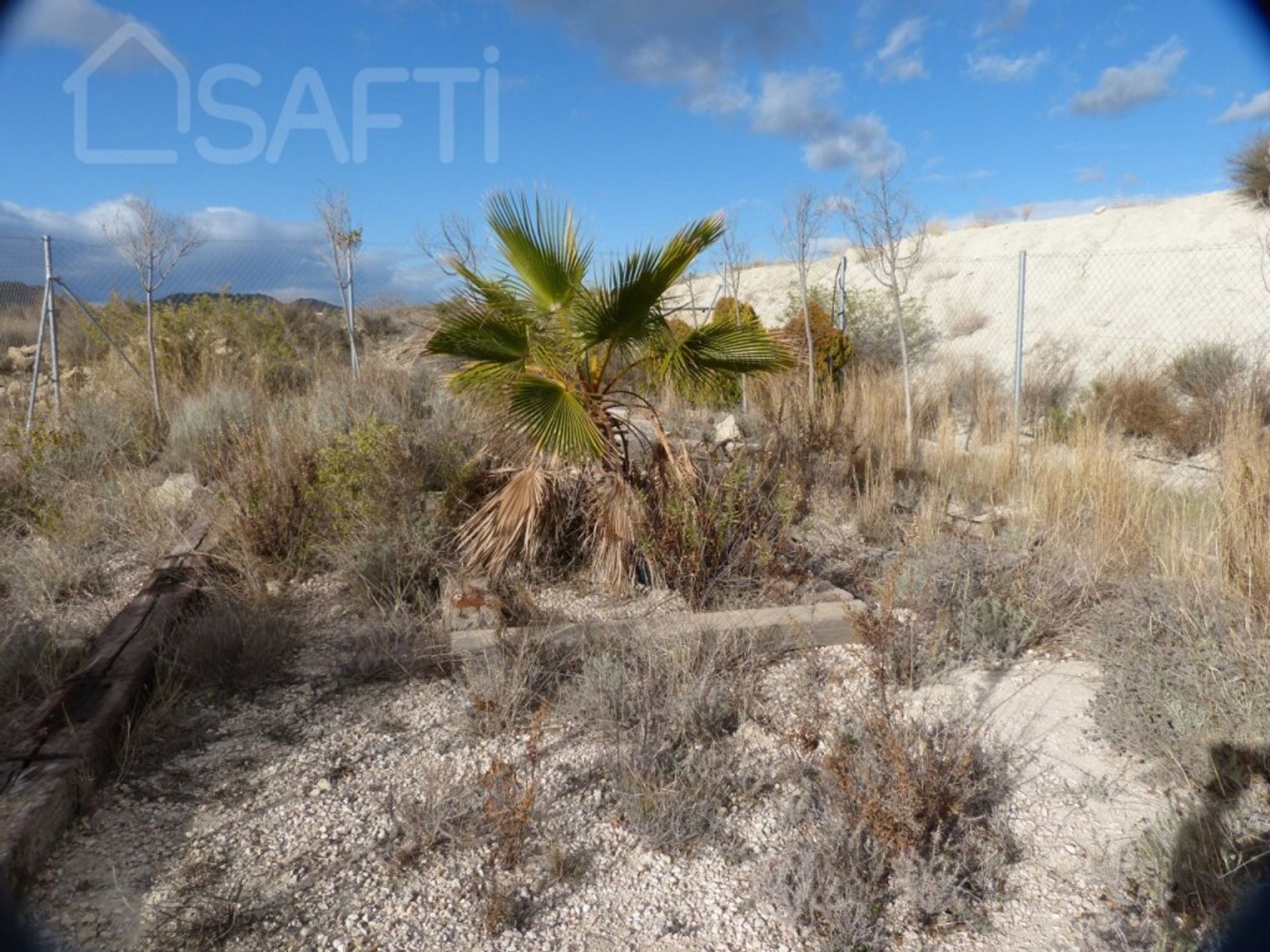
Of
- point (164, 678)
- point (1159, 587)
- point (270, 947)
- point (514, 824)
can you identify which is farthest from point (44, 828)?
point (1159, 587)

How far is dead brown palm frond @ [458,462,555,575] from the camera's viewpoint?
15.2 feet

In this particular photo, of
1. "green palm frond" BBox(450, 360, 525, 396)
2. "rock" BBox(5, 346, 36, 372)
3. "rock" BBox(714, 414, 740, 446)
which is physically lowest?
"rock" BBox(714, 414, 740, 446)

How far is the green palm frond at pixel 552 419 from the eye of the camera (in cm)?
422

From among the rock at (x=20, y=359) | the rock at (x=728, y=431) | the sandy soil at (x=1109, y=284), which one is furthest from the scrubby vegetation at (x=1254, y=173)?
the rock at (x=20, y=359)

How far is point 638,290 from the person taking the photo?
430 centimetres

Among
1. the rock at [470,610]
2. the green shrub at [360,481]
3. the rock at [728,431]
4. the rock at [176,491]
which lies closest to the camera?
the rock at [470,610]

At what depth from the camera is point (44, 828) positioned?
2484 millimetres

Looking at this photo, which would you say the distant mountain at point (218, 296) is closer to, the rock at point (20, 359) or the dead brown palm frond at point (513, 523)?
the rock at point (20, 359)

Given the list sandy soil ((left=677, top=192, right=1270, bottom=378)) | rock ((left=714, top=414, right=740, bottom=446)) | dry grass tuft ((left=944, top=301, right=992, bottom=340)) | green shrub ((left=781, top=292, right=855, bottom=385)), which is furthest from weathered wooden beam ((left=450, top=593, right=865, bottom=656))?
dry grass tuft ((left=944, top=301, right=992, bottom=340))

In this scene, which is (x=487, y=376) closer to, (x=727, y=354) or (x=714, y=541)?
(x=727, y=354)

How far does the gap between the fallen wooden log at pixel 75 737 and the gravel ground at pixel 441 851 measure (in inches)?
4.7

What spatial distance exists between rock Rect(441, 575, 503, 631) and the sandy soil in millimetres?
9632

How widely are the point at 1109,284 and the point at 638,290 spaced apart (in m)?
14.8

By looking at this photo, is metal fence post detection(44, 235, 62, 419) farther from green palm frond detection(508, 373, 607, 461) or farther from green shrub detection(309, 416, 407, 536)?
green palm frond detection(508, 373, 607, 461)
